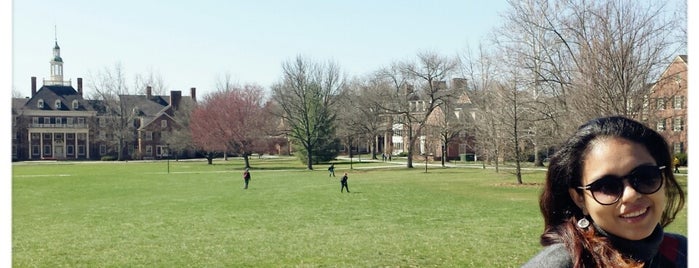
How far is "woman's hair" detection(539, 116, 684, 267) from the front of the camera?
929mm

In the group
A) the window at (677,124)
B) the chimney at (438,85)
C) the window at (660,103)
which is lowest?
the window at (677,124)

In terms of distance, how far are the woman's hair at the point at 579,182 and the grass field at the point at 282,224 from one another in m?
1.56

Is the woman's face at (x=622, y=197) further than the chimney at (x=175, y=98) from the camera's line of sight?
No

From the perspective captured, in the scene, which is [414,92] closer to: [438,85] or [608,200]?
[438,85]

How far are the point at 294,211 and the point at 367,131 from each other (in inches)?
731

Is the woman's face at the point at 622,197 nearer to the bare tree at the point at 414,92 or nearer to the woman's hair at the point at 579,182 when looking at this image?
the woman's hair at the point at 579,182

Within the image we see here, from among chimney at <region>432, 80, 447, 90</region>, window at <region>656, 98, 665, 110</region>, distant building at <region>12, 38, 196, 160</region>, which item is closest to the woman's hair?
window at <region>656, 98, 665, 110</region>

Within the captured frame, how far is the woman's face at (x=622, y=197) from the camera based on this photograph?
933 mm

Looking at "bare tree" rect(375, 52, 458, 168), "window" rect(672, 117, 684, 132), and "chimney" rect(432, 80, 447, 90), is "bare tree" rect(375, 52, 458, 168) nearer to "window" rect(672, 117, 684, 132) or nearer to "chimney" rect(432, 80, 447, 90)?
"chimney" rect(432, 80, 447, 90)

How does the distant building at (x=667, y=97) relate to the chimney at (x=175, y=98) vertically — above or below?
below

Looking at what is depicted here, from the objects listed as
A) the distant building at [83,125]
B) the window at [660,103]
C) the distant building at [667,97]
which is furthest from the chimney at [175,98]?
the window at [660,103]

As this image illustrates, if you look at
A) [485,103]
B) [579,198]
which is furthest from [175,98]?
[579,198]

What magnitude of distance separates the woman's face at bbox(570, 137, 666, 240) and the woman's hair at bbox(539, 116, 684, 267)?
0.5 inches

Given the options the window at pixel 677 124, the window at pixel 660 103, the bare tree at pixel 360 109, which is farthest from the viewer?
the bare tree at pixel 360 109
